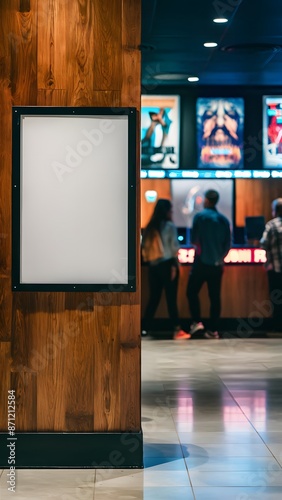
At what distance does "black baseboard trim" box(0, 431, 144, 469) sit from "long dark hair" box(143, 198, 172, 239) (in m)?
7.12

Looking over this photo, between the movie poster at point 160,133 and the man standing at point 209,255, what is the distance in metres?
1.25

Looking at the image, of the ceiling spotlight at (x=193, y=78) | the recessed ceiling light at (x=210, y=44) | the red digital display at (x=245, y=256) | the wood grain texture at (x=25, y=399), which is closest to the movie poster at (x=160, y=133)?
the ceiling spotlight at (x=193, y=78)

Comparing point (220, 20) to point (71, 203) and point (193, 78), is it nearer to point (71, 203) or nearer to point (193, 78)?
point (193, 78)

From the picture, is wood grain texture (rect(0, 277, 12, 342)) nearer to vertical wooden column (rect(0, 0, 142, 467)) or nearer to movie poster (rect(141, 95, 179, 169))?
vertical wooden column (rect(0, 0, 142, 467))

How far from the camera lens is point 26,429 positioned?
5.80m

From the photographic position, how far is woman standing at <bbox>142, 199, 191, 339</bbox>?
1276 cm

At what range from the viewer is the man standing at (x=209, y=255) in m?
12.8

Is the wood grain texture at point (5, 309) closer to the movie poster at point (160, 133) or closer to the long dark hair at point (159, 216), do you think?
the long dark hair at point (159, 216)

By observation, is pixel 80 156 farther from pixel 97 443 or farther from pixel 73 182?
pixel 97 443

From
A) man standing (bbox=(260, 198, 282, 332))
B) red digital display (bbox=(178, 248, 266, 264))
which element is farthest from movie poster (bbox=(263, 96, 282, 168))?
red digital display (bbox=(178, 248, 266, 264))

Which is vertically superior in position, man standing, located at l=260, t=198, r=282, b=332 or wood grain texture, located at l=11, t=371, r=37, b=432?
man standing, located at l=260, t=198, r=282, b=332

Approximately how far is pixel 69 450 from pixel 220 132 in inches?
343

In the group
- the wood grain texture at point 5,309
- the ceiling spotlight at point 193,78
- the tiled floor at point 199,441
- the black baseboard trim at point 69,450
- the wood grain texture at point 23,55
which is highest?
the ceiling spotlight at point 193,78

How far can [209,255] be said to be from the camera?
12883 mm
